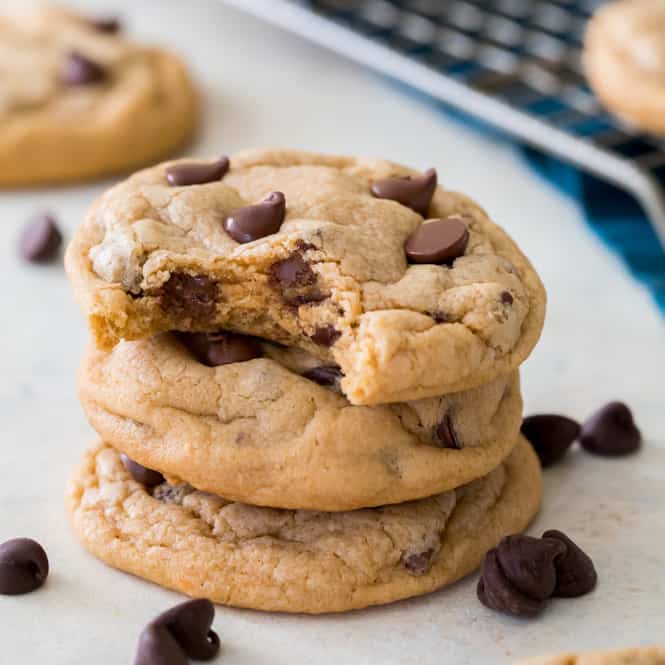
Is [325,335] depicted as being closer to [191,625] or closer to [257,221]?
[257,221]

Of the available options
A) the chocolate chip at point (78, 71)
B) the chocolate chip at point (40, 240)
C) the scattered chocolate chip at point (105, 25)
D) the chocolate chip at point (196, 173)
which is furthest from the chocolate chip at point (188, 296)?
the scattered chocolate chip at point (105, 25)

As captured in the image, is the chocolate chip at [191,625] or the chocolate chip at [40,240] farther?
the chocolate chip at [40,240]

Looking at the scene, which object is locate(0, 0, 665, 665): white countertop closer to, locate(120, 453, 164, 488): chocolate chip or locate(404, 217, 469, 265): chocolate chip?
locate(120, 453, 164, 488): chocolate chip

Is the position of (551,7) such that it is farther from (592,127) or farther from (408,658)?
(408,658)

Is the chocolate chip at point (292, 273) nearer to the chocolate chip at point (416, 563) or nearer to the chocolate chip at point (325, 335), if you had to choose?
the chocolate chip at point (325, 335)

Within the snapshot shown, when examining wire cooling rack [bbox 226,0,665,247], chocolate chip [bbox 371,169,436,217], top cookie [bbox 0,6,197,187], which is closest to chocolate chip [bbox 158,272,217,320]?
chocolate chip [bbox 371,169,436,217]

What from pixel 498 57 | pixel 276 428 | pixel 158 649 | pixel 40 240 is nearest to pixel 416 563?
pixel 276 428
